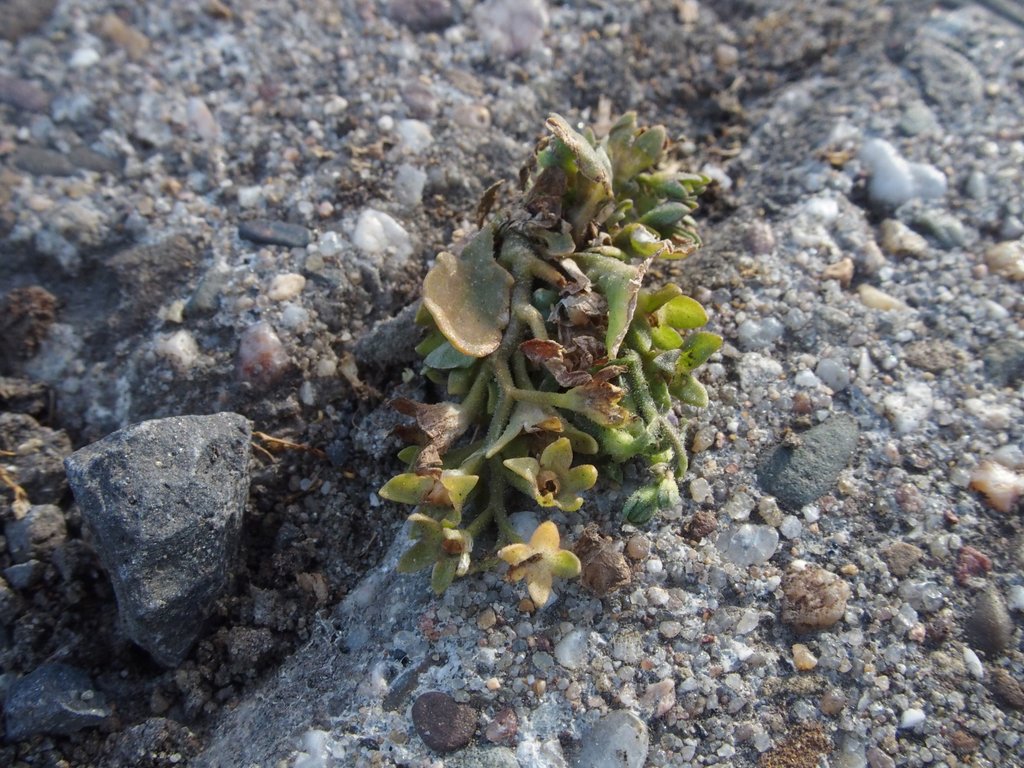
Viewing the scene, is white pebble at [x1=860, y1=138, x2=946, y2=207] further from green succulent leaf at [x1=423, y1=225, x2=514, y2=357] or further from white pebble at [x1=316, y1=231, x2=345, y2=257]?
white pebble at [x1=316, y1=231, x2=345, y2=257]

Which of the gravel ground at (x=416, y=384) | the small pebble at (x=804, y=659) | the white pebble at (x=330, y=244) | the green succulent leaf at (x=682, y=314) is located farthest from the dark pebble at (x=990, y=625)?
the white pebble at (x=330, y=244)

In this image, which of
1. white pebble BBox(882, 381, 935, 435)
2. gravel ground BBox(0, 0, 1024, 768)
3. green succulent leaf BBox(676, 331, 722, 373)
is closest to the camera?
gravel ground BBox(0, 0, 1024, 768)

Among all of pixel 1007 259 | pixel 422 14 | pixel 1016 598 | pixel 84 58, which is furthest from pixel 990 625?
pixel 84 58

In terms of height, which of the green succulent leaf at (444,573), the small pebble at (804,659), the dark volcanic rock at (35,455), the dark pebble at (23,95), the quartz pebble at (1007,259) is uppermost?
the quartz pebble at (1007,259)

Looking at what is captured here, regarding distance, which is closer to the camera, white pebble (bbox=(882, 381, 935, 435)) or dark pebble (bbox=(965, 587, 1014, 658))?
dark pebble (bbox=(965, 587, 1014, 658))

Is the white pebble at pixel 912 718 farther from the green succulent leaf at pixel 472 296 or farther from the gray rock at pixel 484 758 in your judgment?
the green succulent leaf at pixel 472 296

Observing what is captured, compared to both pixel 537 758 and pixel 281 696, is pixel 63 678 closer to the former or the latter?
pixel 281 696

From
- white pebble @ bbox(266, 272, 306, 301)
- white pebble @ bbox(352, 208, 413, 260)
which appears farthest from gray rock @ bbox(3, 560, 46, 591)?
white pebble @ bbox(352, 208, 413, 260)
